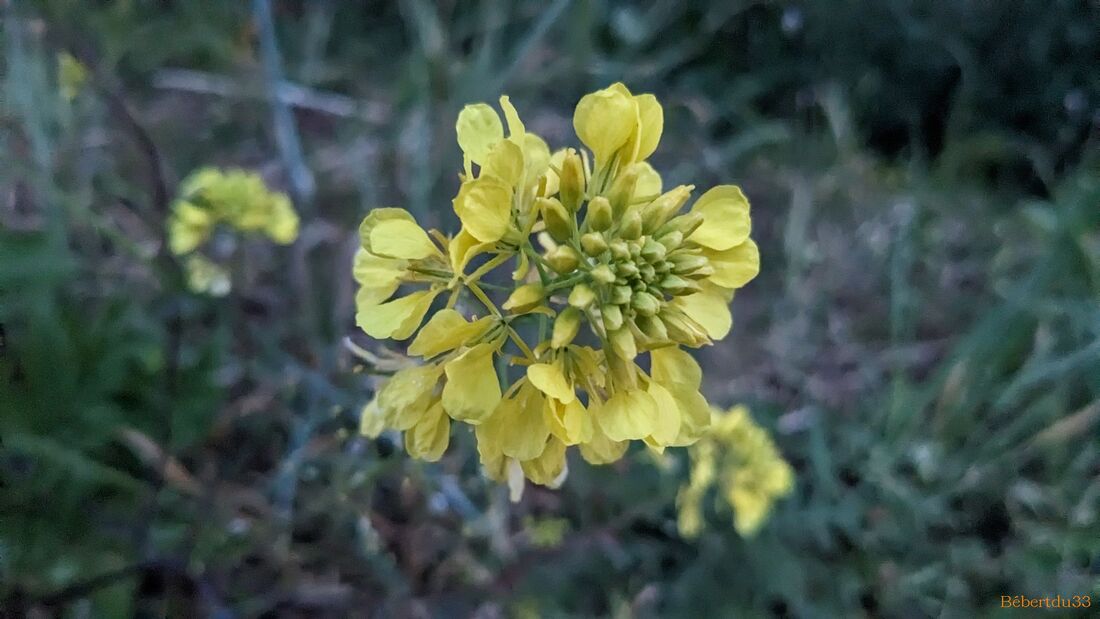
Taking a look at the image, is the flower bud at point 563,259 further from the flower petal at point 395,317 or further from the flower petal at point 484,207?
the flower petal at point 395,317

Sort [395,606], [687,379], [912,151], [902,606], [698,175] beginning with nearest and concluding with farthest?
[687,379], [395,606], [902,606], [698,175], [912,151]

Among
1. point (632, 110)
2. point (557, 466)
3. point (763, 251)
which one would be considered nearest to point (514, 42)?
point (763, 251)

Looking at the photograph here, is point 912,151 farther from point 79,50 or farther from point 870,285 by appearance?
point 79,50

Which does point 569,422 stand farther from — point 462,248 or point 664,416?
point 462,248

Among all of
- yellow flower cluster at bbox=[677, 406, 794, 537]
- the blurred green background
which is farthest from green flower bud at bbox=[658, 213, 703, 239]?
yellow flower cluster at bbox=[677, 406, 794, 537]

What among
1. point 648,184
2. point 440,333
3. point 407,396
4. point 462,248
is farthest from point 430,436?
point 648,184

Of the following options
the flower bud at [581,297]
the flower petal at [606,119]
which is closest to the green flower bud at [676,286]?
the flower bud at [581,297]
